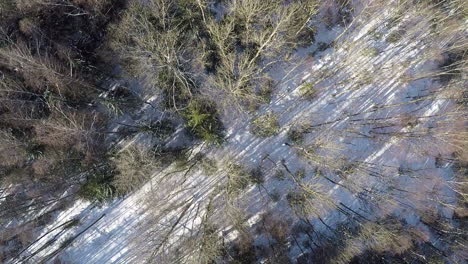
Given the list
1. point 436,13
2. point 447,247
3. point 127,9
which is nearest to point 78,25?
point 127,9

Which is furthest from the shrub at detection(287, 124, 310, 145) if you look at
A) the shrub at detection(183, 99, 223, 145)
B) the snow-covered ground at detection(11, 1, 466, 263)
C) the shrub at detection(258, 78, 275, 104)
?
the shrub at detection(183, 99, 223, 145)

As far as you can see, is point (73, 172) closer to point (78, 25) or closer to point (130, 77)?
point (130, 77)

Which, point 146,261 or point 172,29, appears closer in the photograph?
point 172,29

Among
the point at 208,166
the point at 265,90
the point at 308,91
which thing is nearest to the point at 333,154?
the point at 308,91

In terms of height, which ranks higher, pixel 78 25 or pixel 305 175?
pixel 78 25

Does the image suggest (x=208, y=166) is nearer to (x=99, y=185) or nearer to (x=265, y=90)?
(x=265, y=90)

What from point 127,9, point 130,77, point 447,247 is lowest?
point 447,247
